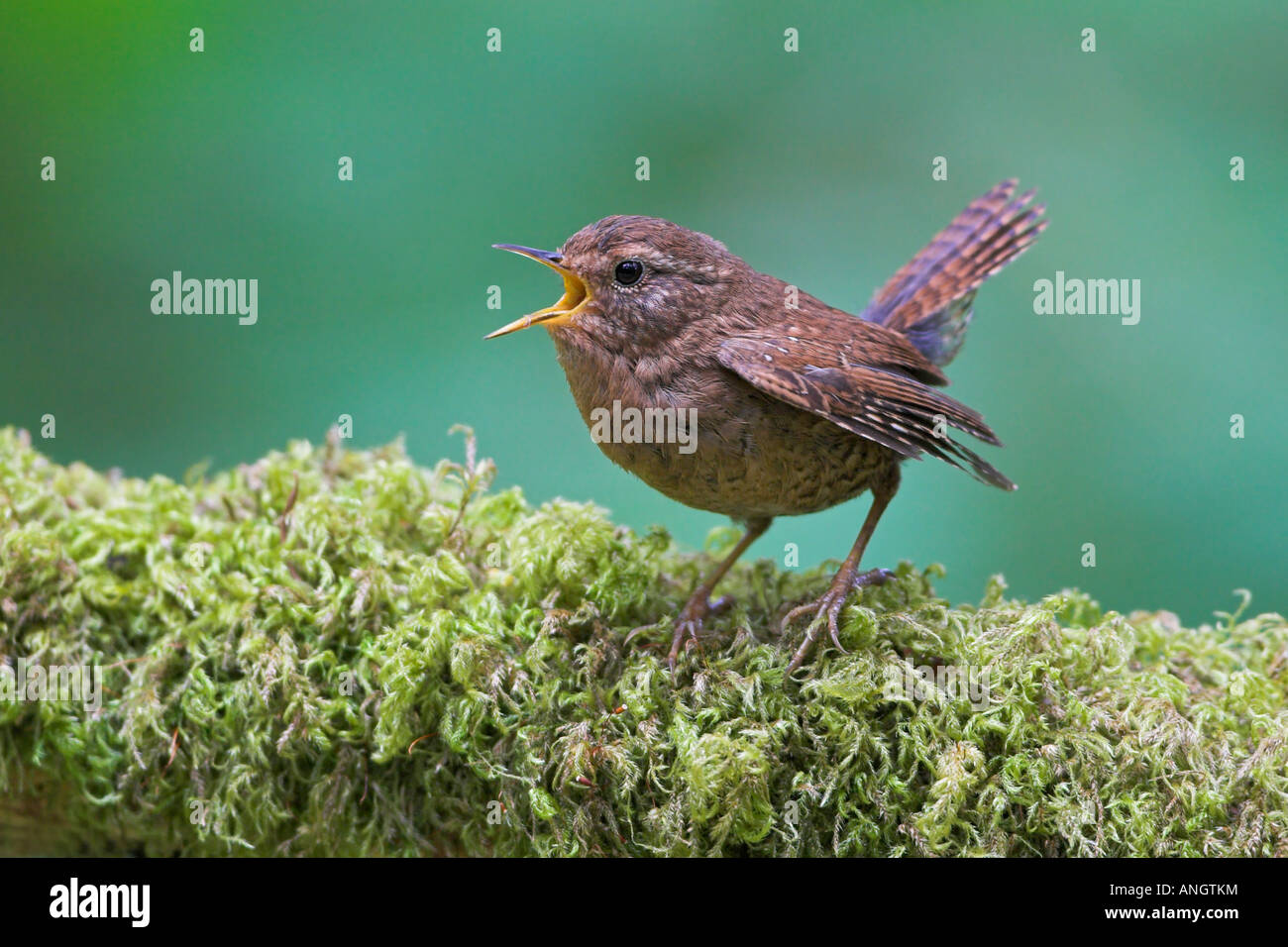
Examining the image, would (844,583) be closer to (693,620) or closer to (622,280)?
(693,620)

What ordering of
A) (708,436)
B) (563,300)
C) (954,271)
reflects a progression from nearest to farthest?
1. (708,436)
2. (563,300)
3. (954,271)

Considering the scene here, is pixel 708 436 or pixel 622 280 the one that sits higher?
pixel 622 280

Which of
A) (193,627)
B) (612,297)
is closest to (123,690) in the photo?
Answer: (193,627)

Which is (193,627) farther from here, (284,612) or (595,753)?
(595,753)

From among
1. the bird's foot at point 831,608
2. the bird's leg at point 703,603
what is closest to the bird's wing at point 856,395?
the bird's foot at point 831,608

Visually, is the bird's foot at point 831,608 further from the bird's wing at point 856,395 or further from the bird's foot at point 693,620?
the bird's wing at point 856,395

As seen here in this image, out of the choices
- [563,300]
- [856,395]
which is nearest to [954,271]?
[856,395]

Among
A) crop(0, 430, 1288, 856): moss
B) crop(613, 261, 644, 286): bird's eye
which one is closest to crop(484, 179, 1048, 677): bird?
crop(613, 261, 644, 286): bird's eye
